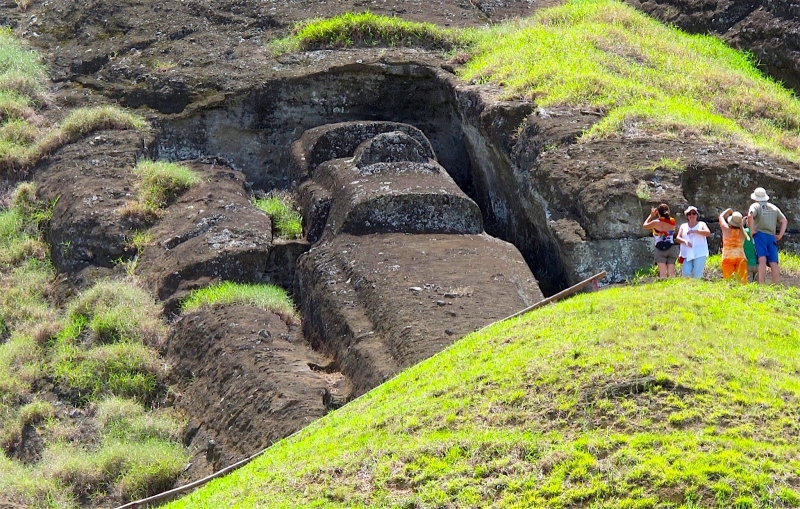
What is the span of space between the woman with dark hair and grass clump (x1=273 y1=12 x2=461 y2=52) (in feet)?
29.7

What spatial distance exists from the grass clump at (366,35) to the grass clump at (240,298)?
6.68 meters

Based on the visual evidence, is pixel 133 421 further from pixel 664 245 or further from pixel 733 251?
pixel 733 251

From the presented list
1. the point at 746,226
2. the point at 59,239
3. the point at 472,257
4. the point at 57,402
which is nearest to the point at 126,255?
the point at 59,239

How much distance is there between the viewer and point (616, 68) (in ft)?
68.4

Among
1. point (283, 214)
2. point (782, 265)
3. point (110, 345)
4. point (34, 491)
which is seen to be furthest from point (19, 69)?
point (782, 265)

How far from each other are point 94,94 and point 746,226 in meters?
11.8

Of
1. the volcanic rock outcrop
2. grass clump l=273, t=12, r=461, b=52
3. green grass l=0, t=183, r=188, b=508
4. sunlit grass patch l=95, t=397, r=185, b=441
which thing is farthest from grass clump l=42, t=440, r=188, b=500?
grass clump l=273, t=12, r=461, b=52

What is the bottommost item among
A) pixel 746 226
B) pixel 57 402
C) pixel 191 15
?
pixel 57 402

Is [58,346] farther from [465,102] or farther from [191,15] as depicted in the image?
[191,15]

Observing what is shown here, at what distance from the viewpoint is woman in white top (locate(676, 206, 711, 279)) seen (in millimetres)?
14703

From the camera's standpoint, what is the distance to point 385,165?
1873 centimetres

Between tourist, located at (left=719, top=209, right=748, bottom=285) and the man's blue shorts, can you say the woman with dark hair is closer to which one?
tourist, located at (left=719, top=209, right=748, bottom=285)

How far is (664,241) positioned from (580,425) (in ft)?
14.0

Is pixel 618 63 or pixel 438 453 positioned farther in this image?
pixel 618 63
